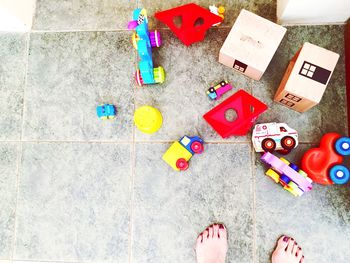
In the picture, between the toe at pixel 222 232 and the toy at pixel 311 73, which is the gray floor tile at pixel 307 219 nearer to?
the toe at pixel 222 232

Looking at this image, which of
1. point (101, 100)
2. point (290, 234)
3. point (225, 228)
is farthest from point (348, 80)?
point (101, 100)

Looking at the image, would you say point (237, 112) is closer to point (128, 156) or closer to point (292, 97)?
point (292, 97)

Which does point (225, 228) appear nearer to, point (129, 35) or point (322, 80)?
point (322, 80)

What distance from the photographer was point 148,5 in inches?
60.2

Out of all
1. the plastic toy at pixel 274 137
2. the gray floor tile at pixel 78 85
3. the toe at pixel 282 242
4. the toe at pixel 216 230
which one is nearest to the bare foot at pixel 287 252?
the toe at pixel 282 242

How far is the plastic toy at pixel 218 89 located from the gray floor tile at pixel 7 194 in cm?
83

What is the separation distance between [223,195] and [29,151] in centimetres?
81

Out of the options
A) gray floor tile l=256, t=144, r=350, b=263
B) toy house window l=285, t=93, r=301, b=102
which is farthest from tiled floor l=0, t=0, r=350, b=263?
toy house window l=285, t=93, r=301, b=102

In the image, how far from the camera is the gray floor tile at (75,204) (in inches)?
56.1

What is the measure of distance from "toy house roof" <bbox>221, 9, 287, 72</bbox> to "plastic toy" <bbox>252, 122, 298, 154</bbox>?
21 centimetres

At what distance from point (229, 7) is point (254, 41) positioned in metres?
0.27

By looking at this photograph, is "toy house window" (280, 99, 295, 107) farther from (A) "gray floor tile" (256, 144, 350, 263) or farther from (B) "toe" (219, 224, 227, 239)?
(B) "toe" (219, 224, 227, 239)

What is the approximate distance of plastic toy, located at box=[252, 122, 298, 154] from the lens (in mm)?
1302

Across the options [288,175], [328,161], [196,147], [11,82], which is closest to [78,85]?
[11,82]
